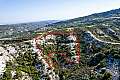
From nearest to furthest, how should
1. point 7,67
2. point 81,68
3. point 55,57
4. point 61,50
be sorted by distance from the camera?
point 7,67 < point 81,68 < point 55,57 < point 61,50

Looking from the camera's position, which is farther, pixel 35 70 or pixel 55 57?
pixel 55 57

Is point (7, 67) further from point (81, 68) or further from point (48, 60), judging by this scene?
point (81, 68)

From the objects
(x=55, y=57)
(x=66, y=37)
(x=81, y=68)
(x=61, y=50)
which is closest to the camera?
(x=81, y=68)

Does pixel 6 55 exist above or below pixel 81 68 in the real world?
above

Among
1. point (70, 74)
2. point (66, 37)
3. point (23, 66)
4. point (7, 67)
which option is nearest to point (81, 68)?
point (70, 74)

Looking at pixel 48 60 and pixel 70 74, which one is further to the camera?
pixel 48 60

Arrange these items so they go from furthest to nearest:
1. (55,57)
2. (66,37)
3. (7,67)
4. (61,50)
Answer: (66,37) → (61,50) → (55,57) → (7,67)

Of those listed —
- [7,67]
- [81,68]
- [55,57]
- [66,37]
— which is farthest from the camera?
[66,37]

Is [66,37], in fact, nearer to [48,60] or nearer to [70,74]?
[48,60]

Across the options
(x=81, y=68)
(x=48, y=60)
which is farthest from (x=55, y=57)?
(x=81, y=68)
